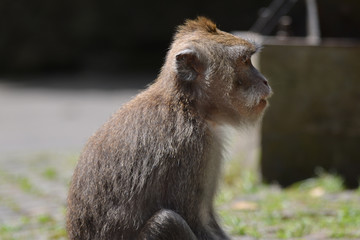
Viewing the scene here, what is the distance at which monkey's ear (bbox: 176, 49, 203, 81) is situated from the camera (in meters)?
4.22

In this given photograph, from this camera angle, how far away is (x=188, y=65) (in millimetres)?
4254

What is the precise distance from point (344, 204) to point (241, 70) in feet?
7.97

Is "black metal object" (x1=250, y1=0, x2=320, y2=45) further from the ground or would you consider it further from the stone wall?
the ground

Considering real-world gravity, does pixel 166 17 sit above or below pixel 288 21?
above

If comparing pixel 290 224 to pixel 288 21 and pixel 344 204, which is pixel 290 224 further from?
pixel 288 21

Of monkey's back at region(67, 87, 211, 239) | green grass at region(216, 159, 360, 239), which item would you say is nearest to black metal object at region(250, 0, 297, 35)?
green grass at region(216, 159, 360, 239)

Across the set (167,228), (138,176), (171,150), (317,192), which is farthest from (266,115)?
(167,228)

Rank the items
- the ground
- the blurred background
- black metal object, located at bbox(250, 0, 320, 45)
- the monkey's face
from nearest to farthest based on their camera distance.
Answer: the monkey's face < the ground < the blurred background < black metal object, located at bbox(250, 0, 320, 45)

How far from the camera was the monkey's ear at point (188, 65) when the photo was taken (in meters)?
4.22

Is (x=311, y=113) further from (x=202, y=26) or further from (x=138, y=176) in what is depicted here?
(x=138, y=176)

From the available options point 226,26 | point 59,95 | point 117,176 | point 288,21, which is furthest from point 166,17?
point 117,176

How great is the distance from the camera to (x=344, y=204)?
20.5ft

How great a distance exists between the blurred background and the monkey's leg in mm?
1526

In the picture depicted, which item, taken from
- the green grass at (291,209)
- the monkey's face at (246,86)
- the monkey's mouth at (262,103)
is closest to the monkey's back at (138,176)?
the monkey's face at (246,86)
